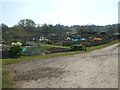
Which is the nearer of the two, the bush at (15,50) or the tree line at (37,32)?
the bush at (15,50)

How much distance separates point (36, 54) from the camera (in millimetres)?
14852

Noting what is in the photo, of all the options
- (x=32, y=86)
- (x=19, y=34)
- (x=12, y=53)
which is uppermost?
(x=19, y=34)

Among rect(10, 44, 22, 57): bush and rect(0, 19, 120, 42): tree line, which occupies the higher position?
rect(0, 19, 120, 42): tree line

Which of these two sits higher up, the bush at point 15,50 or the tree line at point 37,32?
the tree line at point 37,32

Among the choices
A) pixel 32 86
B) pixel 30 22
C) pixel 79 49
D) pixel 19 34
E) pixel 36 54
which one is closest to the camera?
pixel 32 86

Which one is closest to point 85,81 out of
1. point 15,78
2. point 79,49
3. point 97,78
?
point 97,78

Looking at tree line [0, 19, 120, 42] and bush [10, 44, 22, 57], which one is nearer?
bush [10, 44, 22, 57]

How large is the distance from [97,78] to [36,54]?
9.12m

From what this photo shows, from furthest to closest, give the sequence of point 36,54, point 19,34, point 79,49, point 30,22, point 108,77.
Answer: point 30,22
point 19,34
point 79,49
point 36,54
point 108,77

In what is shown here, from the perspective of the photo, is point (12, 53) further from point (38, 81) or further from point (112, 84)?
point (112, 84)

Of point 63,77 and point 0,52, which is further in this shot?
point 0,52

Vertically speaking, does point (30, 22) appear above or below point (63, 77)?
above

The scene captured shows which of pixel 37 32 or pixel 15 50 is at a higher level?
pixel 37 32

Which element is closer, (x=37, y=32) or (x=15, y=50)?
(x=15, y=50)
